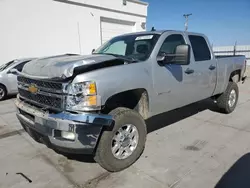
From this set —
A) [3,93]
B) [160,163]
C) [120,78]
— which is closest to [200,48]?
[120,78]

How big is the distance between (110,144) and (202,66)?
A: 2672 millimetres

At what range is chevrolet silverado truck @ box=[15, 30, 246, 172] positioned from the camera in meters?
2.43

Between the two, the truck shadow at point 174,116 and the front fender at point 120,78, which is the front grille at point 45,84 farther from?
the truck shadow at point 174,116

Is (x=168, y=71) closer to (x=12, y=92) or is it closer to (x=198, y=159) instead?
(x=198, y=159)

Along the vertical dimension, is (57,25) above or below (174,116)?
above

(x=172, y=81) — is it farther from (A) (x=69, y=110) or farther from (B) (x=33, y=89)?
(B) (x=33, y=89)

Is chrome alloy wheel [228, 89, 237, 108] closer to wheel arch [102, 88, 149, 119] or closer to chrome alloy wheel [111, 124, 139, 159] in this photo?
wheel arch [102, 88, 149, 119]

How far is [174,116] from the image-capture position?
17.7 feet

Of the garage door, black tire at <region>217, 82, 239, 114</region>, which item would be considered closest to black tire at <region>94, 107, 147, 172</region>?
black tire at <region>217, 82, 239, 114</region>

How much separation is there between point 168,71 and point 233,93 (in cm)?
311

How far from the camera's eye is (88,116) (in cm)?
239

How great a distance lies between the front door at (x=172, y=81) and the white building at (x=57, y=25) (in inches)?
333

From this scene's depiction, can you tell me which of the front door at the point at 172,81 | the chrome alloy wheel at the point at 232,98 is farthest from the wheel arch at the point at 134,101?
the chrome alloy wheel at the point at 232,98

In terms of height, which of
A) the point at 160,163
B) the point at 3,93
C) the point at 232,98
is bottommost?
the point at 3,93
